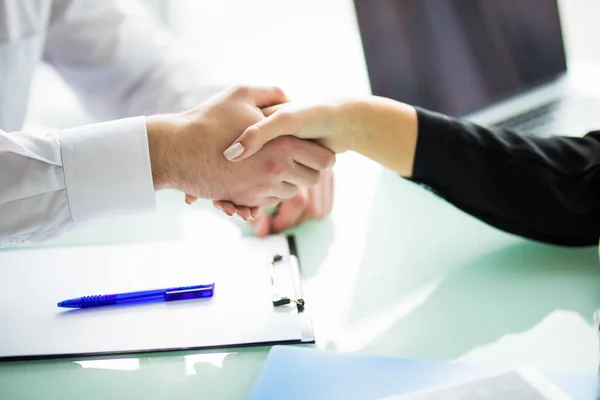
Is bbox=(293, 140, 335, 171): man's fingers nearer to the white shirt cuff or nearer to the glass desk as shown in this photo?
the glass desk

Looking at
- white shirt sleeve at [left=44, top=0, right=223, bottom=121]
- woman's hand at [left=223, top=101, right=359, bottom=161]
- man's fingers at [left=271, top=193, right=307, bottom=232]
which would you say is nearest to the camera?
woman's hand at [left=223, top=101, right=359, bottom=161]

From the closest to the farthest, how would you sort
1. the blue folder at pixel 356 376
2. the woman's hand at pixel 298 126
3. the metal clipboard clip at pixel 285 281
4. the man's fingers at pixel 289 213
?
the blue folder at pixel 356 376
the metal clipboard clip at pixel 285 281
the woman's hand at pixel 298 126
the man's fingers at pixel 289 213

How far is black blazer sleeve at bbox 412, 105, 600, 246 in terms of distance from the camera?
0.78 meters

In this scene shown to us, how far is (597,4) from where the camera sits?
4.44 feet

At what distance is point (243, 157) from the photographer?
Answer: 0.79m

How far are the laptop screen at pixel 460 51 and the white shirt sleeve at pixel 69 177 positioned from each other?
0.51 metres

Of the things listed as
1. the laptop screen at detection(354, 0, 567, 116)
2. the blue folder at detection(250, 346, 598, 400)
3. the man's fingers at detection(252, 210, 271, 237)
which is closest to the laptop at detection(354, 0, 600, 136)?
the laptop screen at detection(354, 0, 567, 116)

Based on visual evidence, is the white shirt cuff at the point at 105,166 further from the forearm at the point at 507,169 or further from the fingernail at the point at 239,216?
the forearm at the point at 507,169

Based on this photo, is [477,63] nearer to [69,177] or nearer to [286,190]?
[286,190]

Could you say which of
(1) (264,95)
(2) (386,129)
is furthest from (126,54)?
(2) (386,129)

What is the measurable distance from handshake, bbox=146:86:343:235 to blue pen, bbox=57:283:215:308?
0.14 metres

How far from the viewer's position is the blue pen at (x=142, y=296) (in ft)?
2.21

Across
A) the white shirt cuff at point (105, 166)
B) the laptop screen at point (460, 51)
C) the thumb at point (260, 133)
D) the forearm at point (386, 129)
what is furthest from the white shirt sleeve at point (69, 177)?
the laptop screen at point (460, 51)

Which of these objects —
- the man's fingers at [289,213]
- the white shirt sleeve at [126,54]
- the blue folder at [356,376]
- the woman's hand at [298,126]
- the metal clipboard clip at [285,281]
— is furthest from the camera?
the white shirt sleeve at [126,54]
